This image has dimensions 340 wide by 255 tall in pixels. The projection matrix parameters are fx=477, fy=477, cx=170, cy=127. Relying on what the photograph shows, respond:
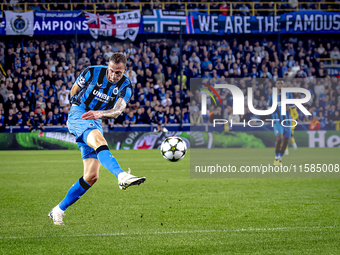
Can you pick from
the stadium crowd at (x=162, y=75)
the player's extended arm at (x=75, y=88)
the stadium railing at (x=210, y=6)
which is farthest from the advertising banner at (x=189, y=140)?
the player's extended arm at (x=75, y=88)

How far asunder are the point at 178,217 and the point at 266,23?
828 inches

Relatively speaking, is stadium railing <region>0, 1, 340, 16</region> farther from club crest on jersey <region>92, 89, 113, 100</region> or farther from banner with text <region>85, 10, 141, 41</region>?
club crest on jersey <region>92, 89, 113, 100</region>

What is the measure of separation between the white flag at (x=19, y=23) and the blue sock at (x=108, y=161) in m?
19.9

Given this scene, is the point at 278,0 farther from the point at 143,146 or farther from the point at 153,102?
the point at 143,146

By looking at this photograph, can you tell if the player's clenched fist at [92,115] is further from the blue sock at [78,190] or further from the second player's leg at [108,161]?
the blue sock at [78,190]

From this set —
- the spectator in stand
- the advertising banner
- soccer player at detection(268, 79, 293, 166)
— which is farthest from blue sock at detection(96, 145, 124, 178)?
the spectator in stand

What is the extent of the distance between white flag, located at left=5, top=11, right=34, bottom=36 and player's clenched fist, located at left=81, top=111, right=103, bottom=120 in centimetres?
1931

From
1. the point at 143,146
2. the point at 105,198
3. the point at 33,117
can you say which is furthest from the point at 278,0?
the point at 105,198

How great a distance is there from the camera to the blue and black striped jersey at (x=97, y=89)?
19.5 feet

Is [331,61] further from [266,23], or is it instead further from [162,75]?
[162,75]

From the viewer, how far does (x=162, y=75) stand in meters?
23.5

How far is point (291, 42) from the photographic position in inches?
1099

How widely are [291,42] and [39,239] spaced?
25.2 m

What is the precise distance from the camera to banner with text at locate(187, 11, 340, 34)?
25.2m
